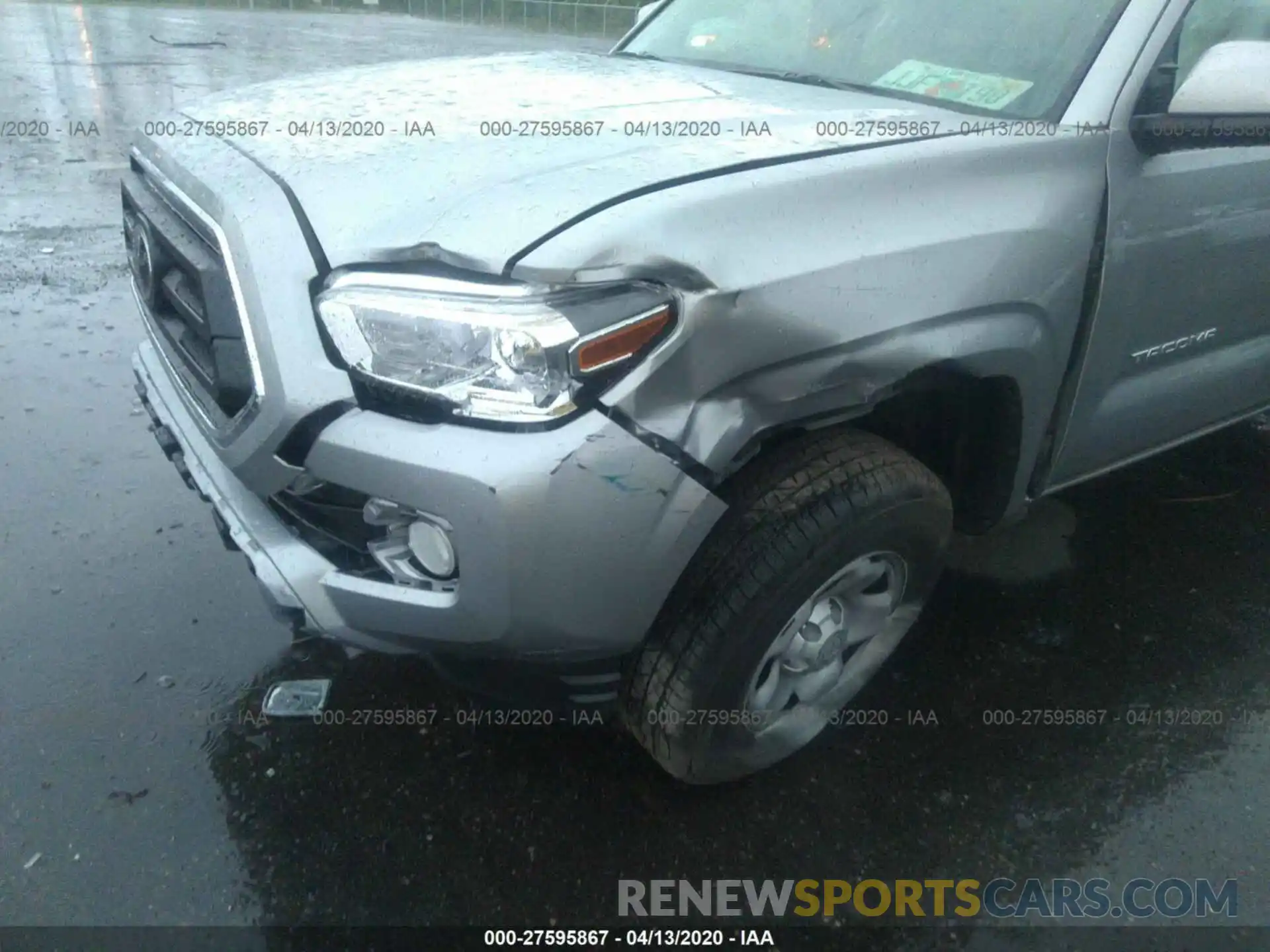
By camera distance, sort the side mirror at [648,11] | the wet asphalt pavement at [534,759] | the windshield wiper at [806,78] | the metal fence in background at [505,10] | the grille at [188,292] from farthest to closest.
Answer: the metal fence in background at [505,10] → the side mirror at [648,11] → the windshield wiper at [806,78] → the wet asphalt pavement at [534,759] → the grille at [188,292]

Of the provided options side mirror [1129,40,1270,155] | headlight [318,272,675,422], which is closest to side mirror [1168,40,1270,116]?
side mirror [1129,40,1270,155]

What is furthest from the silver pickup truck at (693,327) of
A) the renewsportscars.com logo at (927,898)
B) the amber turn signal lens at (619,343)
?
the renewsportscars.com logo at (927,898)

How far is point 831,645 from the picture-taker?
2.17 meters

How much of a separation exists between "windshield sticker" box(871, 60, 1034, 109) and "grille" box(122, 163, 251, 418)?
5.68 ft

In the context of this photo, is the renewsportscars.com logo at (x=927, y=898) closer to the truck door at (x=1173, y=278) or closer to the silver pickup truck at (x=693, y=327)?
the silver pickup truck at (x=693, y=327)

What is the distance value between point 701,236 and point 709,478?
1.38 feet

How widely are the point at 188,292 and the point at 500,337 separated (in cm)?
93

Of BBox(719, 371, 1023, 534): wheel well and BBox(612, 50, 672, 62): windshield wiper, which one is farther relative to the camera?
BBox(612, 50, 672, 62): windshield wiper

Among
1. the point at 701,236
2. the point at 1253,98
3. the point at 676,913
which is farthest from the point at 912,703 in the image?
the point at 1253,98

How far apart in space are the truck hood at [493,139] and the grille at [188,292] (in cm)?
21

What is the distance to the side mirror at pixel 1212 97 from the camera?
214 centimetres

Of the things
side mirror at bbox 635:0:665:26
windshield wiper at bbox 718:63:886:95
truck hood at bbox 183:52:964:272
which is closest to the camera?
truck hood at bbox 183:52:964:272

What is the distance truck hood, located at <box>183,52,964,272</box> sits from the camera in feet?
5.45

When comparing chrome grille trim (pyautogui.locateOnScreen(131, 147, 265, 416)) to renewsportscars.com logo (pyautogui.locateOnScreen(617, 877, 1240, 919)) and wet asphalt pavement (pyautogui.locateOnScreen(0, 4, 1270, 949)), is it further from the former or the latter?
renewsportscars.com logo (pyautogui.locateOnScreen(617, 877, 1240, 919))
